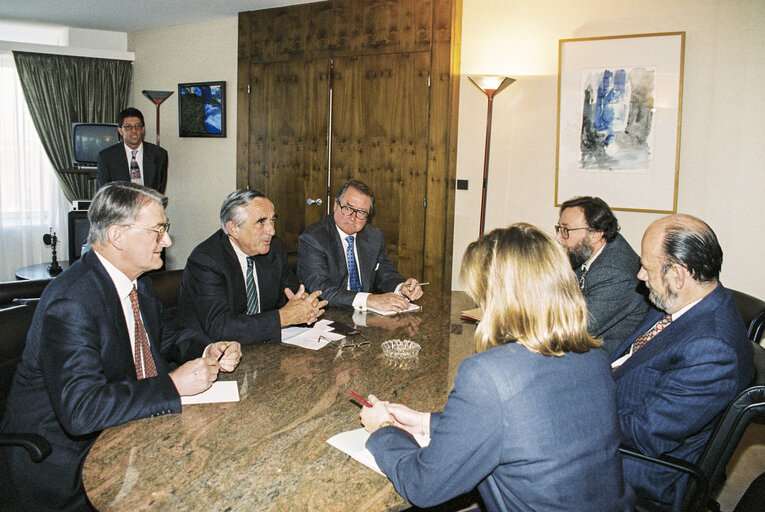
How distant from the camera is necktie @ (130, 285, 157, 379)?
1.92m

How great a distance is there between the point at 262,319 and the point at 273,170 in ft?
12.7

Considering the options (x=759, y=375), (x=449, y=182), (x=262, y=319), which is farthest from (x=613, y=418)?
(x=449, y=182)

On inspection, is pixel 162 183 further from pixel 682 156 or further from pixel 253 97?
pixel 682 156

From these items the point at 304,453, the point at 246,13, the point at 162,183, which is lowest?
the point at 304,453

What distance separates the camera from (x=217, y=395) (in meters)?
1.73

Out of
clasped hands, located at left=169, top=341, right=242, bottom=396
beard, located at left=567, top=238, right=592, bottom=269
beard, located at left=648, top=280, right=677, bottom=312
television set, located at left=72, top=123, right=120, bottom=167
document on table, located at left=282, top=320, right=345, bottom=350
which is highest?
television set, located at left=72, top=123, right=120, bottom=167

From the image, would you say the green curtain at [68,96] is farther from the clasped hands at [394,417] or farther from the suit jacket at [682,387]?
the suit jacket at [682,387]

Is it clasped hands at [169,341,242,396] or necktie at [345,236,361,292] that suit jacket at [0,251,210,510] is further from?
necktie at [345,236,361,292]

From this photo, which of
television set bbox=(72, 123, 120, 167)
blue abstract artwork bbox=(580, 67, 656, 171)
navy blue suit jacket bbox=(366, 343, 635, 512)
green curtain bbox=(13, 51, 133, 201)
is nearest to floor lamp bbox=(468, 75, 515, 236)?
blue abstract artwork bbox=(580, 67, 656, 171)

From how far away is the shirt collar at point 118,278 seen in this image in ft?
6.04

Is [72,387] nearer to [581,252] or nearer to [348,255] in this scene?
[348,255]

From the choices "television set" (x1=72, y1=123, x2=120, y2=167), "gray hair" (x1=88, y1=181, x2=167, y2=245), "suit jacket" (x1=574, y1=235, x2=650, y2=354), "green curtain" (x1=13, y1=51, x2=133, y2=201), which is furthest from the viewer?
"green curtain" (x1=13, y1=51, x2=133, y2=201)

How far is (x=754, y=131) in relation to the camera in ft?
12.8

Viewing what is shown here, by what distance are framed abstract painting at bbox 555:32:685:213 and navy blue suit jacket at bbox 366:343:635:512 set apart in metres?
3.36
